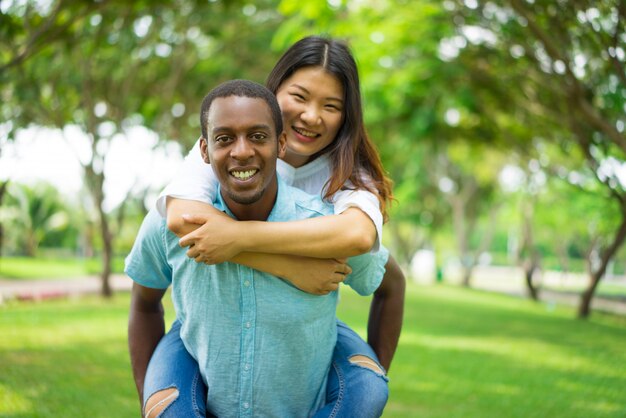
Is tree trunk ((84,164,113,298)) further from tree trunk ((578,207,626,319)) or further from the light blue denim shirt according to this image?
the light blue denim shirt

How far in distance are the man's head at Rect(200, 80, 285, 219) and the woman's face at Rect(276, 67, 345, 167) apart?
56cm

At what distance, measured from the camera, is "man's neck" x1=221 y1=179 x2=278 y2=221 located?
2.50m

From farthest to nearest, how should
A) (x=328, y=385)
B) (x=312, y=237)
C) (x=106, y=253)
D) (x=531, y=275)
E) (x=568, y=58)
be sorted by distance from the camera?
(x=531, y=275)
(x=106, y=253)
(x=568, y=58)
(x=328, y=385)
(x=312, y=237)

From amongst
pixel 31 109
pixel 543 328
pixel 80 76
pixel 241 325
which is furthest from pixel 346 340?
pixel 31 109

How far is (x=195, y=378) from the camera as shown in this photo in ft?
8.25

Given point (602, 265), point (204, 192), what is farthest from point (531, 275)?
point (204, 192)

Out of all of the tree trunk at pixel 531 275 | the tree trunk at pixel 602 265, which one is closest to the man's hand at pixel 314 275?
the tree trunk at pixel 602 265

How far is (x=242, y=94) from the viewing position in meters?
2.34

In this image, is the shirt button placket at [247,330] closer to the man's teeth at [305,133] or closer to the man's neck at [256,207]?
the man's neck at [256,207]

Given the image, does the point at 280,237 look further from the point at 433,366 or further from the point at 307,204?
the point at 433,366

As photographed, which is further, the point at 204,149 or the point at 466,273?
the point at 466,273

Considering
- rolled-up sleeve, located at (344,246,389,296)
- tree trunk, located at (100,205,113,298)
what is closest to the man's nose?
rolled-up sleeve, located at (344,246,389,296)

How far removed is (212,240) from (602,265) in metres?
15.6

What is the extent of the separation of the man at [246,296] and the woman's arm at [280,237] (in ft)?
0.35
